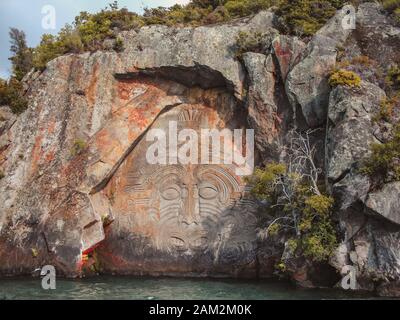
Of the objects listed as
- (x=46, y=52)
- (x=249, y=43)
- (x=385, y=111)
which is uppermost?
(x=46, y=52)

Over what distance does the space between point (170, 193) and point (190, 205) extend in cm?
110

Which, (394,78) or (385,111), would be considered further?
(394,78)

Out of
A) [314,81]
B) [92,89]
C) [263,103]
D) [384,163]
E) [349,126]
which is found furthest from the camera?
[92,89]

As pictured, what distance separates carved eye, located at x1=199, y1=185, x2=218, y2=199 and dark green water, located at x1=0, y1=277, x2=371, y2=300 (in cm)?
399

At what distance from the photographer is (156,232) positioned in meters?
24.5

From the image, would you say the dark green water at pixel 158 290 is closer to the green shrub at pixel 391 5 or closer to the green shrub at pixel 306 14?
the green shrub at pixel 306 14

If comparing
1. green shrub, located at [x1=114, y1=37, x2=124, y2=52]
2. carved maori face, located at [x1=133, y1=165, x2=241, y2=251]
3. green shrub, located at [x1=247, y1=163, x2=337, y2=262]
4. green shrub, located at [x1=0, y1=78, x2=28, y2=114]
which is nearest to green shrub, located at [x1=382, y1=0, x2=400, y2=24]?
green shrub, located at [x1=247, y1=163, x2=337, y2=262]

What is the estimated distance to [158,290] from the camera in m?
20.5

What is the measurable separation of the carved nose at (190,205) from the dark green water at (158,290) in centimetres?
298

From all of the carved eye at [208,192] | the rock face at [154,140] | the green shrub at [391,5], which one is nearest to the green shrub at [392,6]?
the green shrub at [391,5]

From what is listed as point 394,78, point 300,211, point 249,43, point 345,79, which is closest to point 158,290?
point 300,211

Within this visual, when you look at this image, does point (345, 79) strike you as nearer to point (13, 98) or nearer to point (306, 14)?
point (306, 14)

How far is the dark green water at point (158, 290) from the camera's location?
61.9ft

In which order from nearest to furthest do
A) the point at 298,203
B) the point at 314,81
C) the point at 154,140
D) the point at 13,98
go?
the point at 298,203
the point at 314,81
the point at 154,140
the point at 13,98
